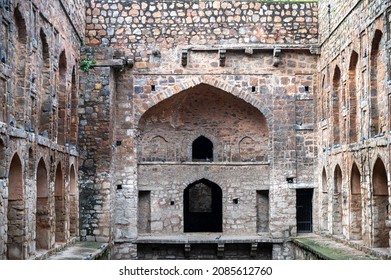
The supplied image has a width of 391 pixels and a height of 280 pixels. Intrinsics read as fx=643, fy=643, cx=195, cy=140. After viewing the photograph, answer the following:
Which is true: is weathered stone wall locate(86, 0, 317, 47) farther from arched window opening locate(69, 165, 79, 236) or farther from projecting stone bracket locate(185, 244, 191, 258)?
projecting stone bracket locate(185, 244, 191, 258)

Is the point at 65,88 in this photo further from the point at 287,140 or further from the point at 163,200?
the point at 287,140

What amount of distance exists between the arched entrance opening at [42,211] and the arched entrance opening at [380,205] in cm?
610

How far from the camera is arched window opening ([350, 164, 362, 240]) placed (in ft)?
43.3

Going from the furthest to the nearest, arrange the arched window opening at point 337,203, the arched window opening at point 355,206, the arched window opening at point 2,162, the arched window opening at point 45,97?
the arched window opening at point 337,203
the arched window opening at point 355,206
the arched window opening at point 45,97
the arched window opening at point 2,162

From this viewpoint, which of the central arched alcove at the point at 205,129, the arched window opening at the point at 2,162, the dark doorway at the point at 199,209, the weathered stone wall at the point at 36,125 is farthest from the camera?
the dark doorway at the point at 199,209

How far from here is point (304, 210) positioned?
16.3 m

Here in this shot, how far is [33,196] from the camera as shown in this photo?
36.6 feet

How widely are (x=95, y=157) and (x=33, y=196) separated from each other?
4.19 m

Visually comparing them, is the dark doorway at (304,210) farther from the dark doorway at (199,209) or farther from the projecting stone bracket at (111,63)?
the projecting stone bracket at (111,63)

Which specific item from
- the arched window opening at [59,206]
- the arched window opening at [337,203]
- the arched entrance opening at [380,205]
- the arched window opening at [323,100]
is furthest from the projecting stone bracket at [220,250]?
the arched entrance opening at [380,205]

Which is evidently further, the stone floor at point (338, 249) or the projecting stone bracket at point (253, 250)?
the projecting stone bracket at point (253, 250)

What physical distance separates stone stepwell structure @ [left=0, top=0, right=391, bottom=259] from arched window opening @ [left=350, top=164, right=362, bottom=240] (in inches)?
9.2

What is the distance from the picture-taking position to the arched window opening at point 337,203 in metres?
14.5

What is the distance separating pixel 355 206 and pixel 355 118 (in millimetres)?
1820
